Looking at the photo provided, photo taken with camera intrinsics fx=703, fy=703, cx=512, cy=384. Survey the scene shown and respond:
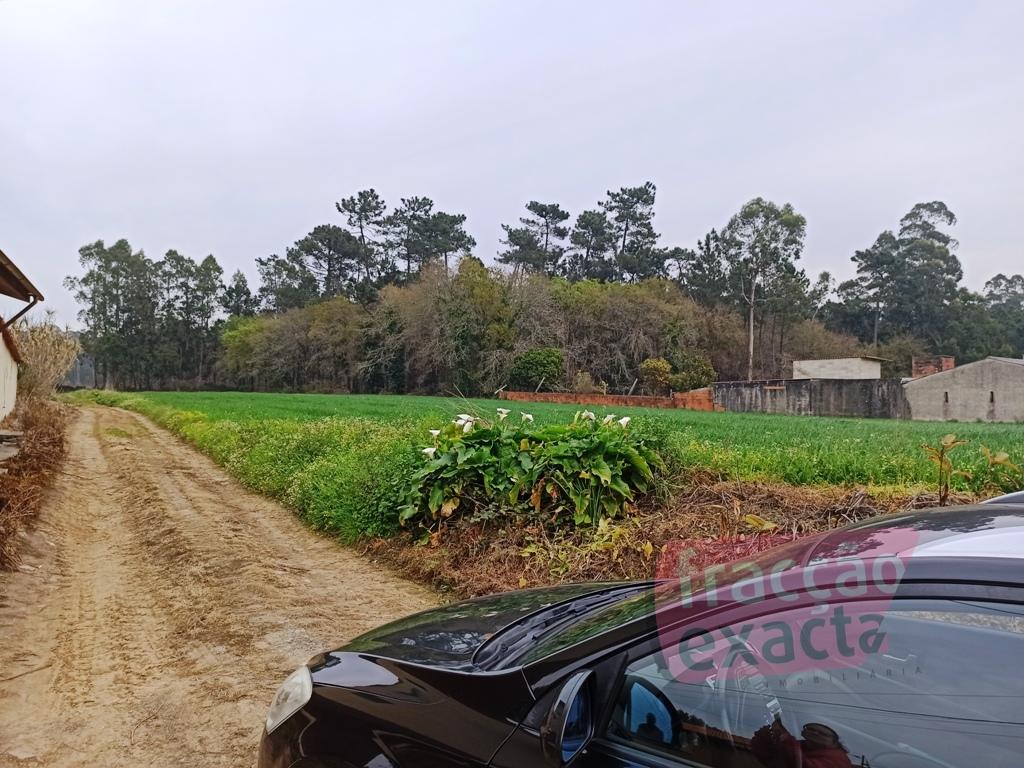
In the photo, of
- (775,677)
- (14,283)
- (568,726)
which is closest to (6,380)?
(14,283)

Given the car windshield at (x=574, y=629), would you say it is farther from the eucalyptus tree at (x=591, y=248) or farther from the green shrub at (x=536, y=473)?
the eucalyptus tree at (x=591, y=248)

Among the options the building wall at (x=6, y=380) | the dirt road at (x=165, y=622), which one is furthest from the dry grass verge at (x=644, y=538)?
the building wall at (x=6, y=380)

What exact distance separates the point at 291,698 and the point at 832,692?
1654 millimetres

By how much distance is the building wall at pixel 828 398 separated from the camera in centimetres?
3903

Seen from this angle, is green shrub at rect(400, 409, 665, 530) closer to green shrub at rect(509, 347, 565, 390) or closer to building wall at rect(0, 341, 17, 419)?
building wall at rect(0, 341, 17, 419)

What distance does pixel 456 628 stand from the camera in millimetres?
2527

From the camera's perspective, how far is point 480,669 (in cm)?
197

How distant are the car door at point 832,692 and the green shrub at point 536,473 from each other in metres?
4.38

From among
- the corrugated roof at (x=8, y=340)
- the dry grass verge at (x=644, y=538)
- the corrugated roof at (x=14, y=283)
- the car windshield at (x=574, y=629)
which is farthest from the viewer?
the corrugated roof at (x=8, y=340)

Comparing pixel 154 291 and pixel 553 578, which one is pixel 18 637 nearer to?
pixel 553 578

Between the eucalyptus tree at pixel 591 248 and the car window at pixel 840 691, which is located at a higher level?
the eucalyptus tree at pixel 591 248

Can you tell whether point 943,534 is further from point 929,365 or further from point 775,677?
point 929,365

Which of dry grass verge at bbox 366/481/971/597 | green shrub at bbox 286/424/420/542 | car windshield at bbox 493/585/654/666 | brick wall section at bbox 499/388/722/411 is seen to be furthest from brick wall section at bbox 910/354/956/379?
car windshield at bbox 493/585/654/666

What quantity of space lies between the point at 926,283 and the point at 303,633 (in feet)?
242
